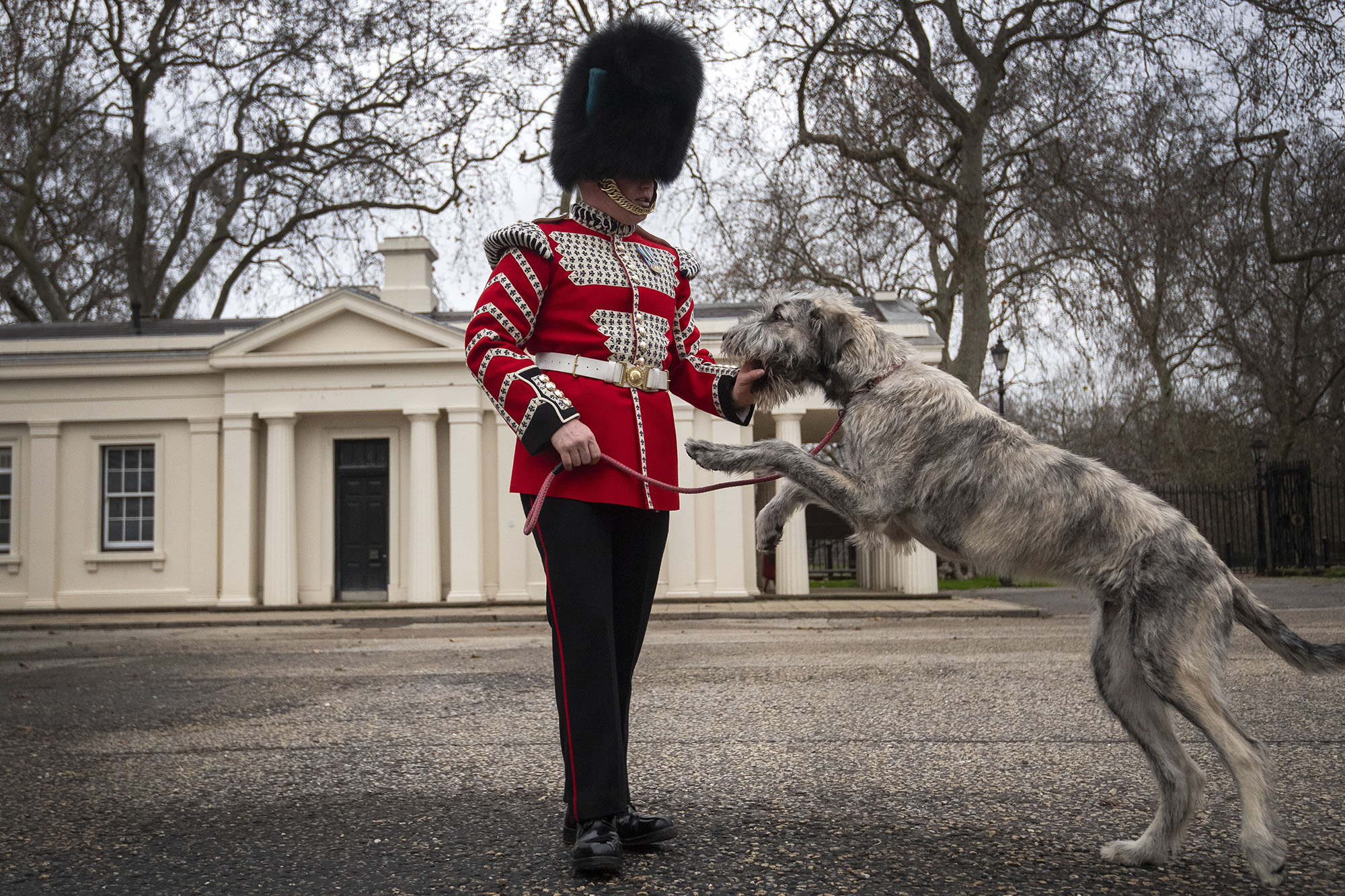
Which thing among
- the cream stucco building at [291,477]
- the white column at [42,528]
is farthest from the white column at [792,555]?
the white column at [42,528]

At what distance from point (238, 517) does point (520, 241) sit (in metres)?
20.9

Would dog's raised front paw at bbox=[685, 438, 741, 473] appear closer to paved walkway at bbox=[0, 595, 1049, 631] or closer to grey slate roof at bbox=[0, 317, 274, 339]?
paved walkway at bbox=[0, 595, 1049, 631]

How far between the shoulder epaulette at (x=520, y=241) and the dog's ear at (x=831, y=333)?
40.3 inches

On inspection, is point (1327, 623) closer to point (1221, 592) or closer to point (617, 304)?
point (1221, 592)

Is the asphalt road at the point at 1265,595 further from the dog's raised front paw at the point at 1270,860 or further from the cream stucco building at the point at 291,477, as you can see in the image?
the dog's raised front paw at the point at 1270,860

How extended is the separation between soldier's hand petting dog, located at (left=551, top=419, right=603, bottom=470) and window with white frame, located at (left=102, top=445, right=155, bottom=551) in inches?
889

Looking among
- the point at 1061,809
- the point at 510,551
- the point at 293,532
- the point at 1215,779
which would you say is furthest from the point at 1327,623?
the point at 293,532

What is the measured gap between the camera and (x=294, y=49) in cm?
2866

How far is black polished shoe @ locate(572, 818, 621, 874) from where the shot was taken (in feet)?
10.7

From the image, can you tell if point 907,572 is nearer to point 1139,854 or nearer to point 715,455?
point 1139,854

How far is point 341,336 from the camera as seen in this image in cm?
2295

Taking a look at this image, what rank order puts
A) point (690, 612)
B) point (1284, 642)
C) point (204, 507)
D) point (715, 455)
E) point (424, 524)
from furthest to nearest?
point (204, 507), point (424, 524), point (690, 612), point (715, 455), point (1284, 642)

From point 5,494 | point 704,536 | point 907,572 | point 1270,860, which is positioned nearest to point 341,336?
point 5,494

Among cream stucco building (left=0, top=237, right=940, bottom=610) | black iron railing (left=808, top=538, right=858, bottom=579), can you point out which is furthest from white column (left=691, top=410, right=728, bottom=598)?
black iron railing (left=808, top=538, right=858, bottom=579)
